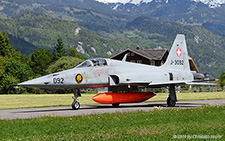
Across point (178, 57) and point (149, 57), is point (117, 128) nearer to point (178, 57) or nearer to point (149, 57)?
point (178, 57)

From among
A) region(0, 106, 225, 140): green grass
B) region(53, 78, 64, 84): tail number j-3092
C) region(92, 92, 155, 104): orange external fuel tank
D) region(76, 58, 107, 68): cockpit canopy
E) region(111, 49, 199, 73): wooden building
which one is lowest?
region(0, 106, 225, 140): green grass

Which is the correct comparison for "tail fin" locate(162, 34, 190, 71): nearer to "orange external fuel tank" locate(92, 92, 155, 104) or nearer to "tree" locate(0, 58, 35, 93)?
"orange external fuel tank" locate(92, 92, 155, 104)

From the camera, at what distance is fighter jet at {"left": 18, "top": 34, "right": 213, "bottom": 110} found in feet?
68.5

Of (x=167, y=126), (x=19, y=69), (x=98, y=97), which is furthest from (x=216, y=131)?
(x=19, y=69)

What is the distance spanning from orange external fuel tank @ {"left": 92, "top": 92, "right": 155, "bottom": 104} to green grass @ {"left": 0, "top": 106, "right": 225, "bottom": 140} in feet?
21.4

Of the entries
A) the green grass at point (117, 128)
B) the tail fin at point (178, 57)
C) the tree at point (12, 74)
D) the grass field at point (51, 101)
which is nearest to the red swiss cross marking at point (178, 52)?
the tail fin at point (178, 57)

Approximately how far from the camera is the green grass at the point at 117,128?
36.0ft

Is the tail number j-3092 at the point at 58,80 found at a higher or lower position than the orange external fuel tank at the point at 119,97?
higher

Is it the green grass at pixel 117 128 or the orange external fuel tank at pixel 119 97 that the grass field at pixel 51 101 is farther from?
the green grass at pixel 117 128

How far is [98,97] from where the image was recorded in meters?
21.6

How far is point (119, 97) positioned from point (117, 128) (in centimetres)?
1045

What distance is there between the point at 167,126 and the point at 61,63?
83.9m

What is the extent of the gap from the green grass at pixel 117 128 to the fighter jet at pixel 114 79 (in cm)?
626

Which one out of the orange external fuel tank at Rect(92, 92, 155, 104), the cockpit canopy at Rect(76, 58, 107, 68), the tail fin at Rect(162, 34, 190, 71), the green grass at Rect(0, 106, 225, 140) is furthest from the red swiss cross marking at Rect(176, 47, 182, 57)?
the green grass at Rect(0, 106, 225, 140)
